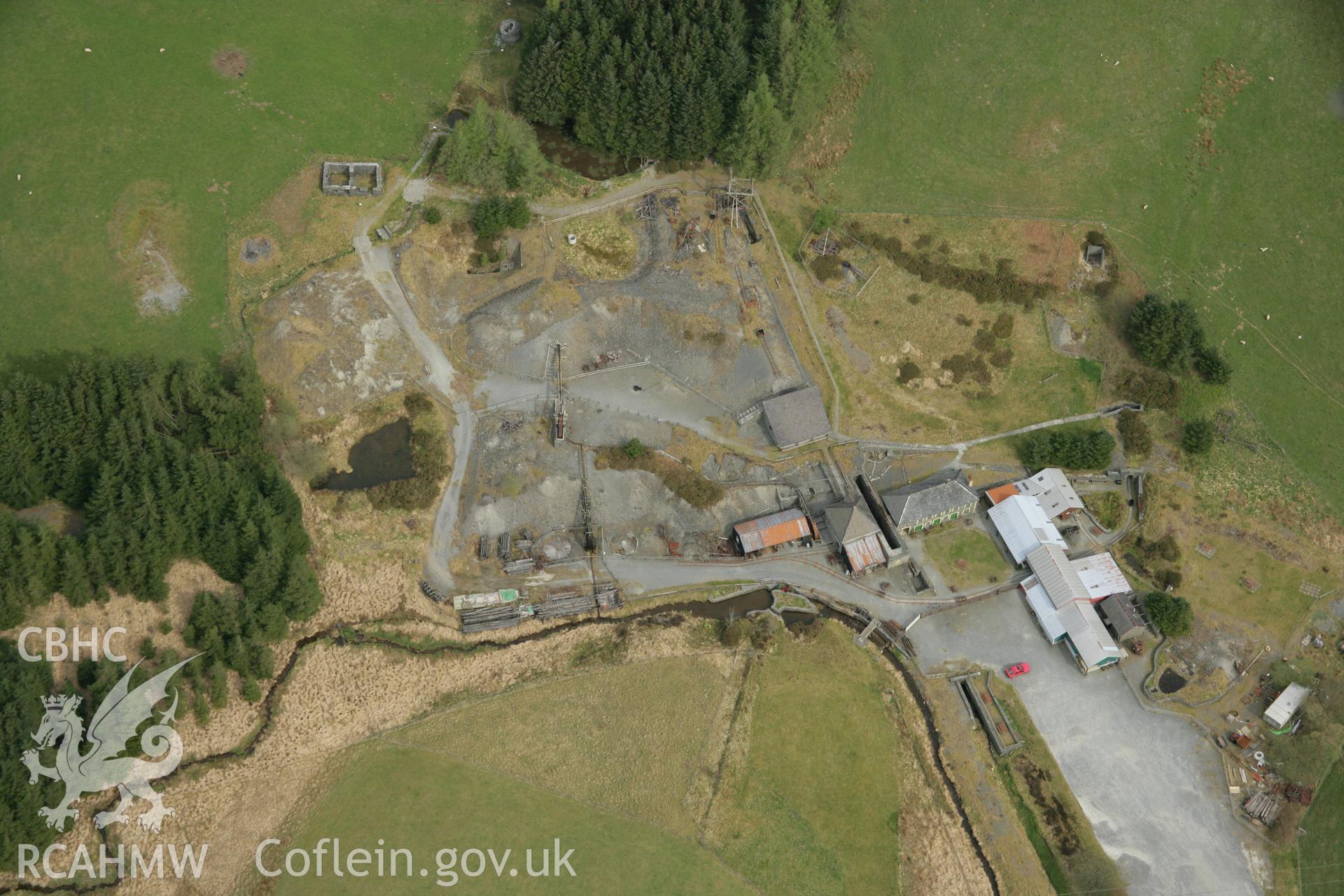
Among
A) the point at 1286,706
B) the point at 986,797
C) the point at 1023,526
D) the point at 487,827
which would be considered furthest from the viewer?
the point at 1023,526

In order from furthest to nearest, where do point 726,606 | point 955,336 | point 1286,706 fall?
point 955,336, point 726,606, point 1286,706

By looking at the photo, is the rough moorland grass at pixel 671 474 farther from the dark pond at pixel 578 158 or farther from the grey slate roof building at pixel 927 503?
the dark pond at pixel 578 158

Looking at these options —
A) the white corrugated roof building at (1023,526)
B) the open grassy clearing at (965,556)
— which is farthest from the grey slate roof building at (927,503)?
the white corrugated roof building at (1023,526)

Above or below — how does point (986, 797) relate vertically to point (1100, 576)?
below

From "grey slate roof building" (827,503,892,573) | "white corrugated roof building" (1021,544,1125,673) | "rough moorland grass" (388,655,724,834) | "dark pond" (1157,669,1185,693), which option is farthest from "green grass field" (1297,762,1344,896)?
"rough moorland grass" (388,655,724,834)

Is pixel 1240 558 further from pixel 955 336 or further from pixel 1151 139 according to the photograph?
pixel 1151 139

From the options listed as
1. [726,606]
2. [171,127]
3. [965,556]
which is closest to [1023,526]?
[965,556]

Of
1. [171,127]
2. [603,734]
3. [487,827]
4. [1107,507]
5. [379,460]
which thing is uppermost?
[171,127]
